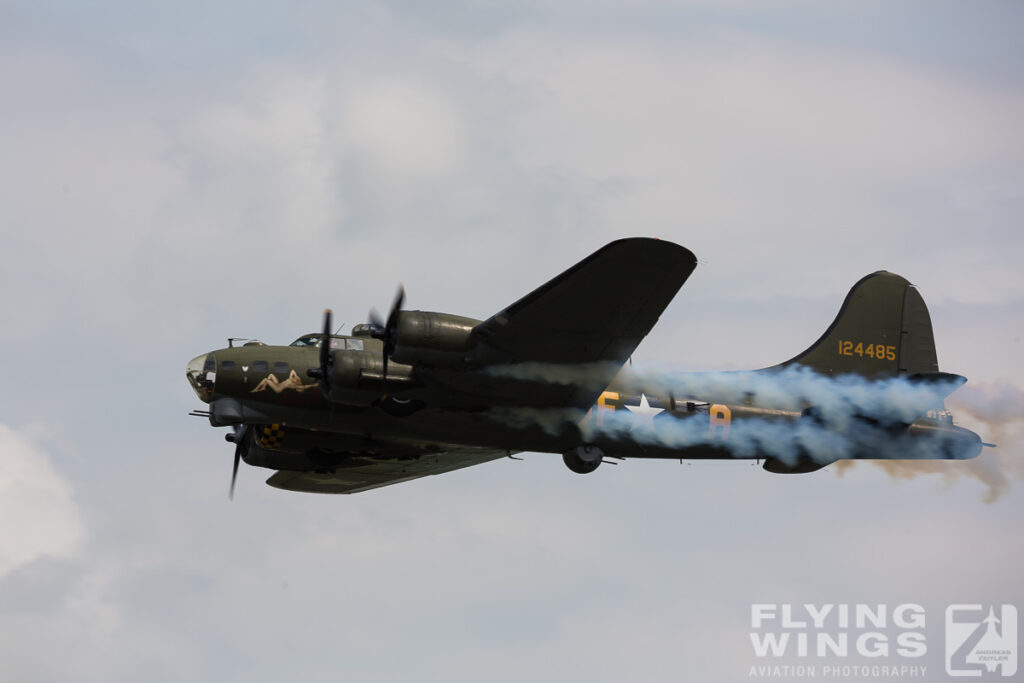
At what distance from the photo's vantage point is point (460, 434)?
974 inches

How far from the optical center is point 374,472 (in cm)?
3022

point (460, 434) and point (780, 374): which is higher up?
point (780, 374)

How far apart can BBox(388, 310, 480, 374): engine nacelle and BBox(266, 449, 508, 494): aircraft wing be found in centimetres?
591

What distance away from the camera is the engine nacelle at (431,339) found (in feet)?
73.1

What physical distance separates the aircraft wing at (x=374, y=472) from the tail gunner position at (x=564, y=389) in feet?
0.58

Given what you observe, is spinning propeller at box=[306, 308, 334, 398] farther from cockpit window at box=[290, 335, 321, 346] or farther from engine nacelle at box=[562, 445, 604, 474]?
engine nacelle at box=[562, 445, 604, 474]

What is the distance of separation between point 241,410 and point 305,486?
7283 millimetres

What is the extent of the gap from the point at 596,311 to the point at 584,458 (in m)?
3.82

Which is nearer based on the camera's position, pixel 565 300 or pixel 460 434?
pixel 565 300

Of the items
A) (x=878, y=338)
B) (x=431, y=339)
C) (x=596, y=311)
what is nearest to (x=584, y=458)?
(x=596, y=311)

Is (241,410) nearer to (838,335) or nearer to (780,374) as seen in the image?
(780,374)

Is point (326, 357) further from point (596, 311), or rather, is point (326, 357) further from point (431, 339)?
point (596, 311)

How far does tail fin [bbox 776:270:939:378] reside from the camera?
91.7 feet

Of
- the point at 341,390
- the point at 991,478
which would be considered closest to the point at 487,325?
the point at 341,390
